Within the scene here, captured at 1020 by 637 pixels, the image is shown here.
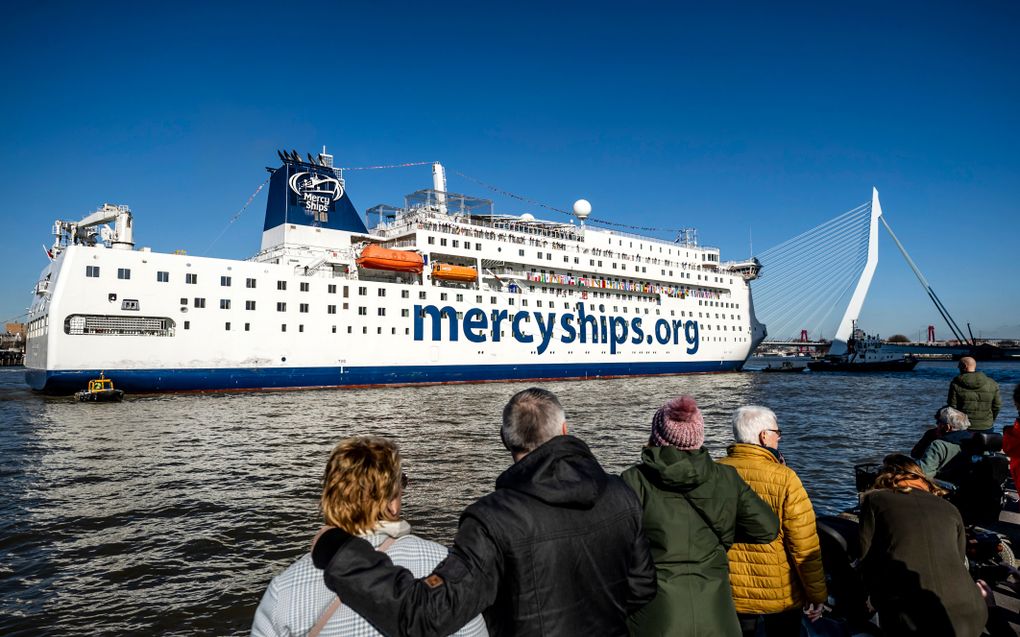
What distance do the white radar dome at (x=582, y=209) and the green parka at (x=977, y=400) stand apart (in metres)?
35.6

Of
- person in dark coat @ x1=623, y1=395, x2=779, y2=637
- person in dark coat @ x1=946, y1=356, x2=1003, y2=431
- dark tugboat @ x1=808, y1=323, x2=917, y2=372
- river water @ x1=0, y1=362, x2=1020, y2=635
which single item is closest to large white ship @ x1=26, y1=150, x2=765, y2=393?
river water @ x1=0, y1=362, x2=1020, y2=635

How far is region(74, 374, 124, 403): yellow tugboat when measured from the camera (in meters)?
19.9

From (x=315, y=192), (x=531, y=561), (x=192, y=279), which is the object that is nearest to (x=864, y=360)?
(x=315, y=192)

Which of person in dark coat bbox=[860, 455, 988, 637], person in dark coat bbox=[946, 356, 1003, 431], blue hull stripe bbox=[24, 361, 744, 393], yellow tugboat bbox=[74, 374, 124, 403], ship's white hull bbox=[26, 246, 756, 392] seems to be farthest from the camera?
blue hull stripe bbox=[24, 361, 744, 393]

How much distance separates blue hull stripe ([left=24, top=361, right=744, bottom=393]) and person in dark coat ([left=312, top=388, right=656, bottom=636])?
2436 centimetres

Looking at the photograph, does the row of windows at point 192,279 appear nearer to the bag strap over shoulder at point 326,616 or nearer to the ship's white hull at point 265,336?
the ship's white hull at point 265,336

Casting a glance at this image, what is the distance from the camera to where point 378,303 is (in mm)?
27219

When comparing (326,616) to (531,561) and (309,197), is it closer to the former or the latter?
(531,561)

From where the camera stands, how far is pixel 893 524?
2705 mm

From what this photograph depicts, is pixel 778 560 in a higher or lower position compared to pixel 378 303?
lower

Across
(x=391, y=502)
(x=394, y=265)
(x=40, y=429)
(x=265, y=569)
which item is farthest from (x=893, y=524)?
(x=394, y=265)

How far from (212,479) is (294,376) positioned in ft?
53.1

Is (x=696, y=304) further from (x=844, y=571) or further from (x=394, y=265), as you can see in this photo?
(x=844, y=571)

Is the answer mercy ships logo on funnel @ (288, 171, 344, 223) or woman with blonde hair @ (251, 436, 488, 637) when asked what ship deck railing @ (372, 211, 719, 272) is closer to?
mercy ships logo on funnel @ (288, 171, 344, 223)
